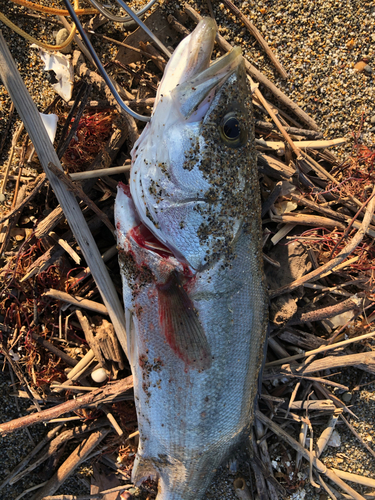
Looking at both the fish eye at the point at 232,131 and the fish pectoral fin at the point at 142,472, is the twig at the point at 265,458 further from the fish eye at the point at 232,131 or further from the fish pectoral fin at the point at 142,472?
the fish eye at the point at 232,131

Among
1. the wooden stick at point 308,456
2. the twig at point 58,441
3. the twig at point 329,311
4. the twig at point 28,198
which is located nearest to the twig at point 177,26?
the twig at point 28,198

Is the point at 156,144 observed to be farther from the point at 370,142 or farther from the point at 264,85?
the point at 370,142

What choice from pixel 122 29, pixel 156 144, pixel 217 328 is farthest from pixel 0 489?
pixel 122 29

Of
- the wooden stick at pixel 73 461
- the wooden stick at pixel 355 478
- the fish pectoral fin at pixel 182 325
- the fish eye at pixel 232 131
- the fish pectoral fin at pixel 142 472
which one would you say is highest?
the fish eye at pixel 232 131

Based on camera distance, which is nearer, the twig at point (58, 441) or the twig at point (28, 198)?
the twig at point (28, 198)

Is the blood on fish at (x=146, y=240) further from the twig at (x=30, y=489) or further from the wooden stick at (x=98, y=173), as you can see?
the twig at (x=30, y=489)

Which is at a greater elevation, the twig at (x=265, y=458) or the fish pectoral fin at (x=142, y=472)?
the fish pectoral fin at (x=142, y=472)

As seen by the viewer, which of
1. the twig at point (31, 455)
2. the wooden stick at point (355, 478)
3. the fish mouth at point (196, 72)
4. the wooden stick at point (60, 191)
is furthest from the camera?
the wooden stick at point (355, 478)

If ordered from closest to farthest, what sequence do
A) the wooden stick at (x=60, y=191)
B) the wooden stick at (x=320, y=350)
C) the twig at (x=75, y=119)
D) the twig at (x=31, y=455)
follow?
the wooden stick at (x=60, y=191) < the twig at (x=75, y=119) < the wooden stick at (x=320, y=350) < the twig at (x=31, y=455)

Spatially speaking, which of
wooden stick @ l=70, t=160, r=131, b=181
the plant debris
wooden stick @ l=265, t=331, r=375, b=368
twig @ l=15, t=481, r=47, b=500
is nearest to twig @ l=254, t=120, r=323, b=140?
the plant debris
